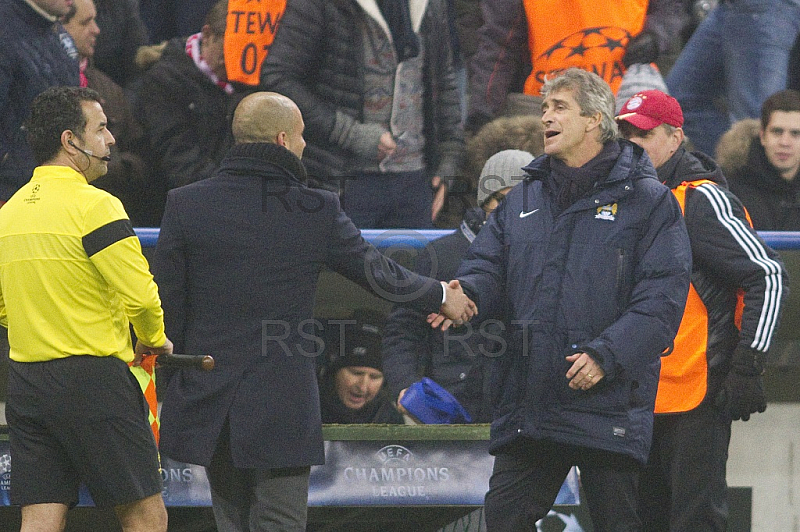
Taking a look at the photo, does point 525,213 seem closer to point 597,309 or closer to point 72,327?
point 597,309

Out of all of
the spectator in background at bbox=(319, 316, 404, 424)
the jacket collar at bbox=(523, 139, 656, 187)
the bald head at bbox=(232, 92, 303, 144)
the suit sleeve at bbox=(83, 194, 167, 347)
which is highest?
the bald head at bbox=(232, 92, 303, 144)

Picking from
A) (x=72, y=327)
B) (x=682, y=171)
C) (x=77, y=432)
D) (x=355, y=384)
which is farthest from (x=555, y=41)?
(x=77, y=432)

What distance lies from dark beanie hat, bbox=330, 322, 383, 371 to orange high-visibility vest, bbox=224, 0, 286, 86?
1.44m

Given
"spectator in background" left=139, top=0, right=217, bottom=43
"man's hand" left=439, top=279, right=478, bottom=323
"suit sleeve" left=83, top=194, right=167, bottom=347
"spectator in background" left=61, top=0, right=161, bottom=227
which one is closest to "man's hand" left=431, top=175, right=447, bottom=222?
"spectator in background" left=61, top=0, right=161, bottom=227

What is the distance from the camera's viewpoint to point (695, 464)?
205 inches

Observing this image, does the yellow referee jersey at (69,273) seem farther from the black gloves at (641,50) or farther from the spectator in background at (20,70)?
the black gloves at (641,50)

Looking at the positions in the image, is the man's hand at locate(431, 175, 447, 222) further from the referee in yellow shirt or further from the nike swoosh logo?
the referee in yellow shirt

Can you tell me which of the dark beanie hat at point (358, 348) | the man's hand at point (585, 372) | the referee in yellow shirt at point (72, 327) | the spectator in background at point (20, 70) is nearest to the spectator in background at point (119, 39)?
the spectator in background at point (20, 70)

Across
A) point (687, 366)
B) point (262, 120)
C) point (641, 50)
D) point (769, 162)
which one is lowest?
point (687, 366)

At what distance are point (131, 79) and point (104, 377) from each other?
329 cm

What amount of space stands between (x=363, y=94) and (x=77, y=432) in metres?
2.57

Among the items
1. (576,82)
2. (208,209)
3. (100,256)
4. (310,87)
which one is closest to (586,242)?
(576,82)

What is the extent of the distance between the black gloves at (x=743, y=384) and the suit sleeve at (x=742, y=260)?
46 mm

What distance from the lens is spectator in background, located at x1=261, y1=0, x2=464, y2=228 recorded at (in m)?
6.46
